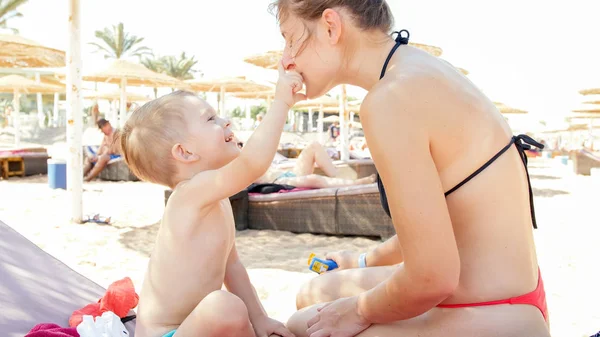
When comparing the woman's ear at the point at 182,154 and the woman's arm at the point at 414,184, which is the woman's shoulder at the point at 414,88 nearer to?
the woman's arm at the point at 414,184

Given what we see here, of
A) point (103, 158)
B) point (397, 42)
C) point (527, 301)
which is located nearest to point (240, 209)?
point (397, 42)

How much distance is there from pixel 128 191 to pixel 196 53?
3842cm

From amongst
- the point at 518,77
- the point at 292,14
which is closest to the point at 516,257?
the point at 292,14

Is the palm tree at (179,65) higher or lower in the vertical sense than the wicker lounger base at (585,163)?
higher

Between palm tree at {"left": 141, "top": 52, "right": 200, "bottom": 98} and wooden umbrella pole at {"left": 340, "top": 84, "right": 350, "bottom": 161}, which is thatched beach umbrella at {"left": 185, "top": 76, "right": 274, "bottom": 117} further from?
palm tree at {"left": 141, "top": 52, "right": 200, "bottom": 98}

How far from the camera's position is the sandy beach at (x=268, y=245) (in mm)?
3535

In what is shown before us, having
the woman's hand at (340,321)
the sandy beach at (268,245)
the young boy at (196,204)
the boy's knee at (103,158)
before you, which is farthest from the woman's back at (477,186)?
the boy's knee at (103,158)

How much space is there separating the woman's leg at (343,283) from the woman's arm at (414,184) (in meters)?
0.64

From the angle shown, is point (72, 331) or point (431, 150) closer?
point (431, 150)

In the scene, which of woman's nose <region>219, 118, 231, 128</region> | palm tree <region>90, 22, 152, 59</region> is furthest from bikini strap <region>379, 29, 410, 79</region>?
palm tree <region>90, 22, 152, 59</region>

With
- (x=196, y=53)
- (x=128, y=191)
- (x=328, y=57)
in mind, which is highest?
(x=196, y=53)

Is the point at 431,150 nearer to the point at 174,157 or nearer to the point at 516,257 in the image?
the point at 516,257

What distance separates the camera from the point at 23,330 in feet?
6.18

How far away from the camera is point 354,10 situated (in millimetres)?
1463
